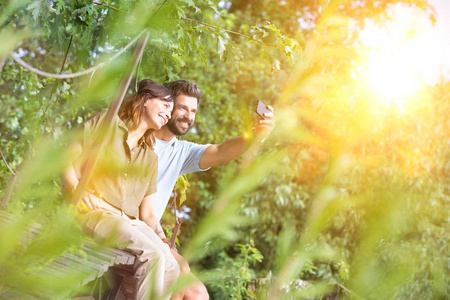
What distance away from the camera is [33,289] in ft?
0.88

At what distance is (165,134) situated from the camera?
251 centimetres

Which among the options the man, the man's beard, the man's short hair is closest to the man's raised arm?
the man

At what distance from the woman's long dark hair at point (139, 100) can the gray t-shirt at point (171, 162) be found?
0.30 metres

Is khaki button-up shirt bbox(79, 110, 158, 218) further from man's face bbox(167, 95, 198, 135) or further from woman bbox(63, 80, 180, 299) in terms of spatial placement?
man's face bbox(167, 95, 198, 135)

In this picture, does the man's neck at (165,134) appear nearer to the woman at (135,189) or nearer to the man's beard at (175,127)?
the man's beard at (175,127)

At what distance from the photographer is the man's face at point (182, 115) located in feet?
8.17

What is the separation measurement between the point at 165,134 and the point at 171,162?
14 cm

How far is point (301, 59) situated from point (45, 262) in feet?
0.56

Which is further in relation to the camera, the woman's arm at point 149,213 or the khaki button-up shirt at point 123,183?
the woman's arm at point 149,213

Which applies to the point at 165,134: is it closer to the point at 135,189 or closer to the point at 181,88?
the point at 181,88

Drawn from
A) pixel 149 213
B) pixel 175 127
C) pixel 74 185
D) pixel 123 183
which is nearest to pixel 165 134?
pixel 175 127

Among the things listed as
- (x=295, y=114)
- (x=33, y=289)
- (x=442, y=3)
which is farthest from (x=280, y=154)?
(x=442, y=3)

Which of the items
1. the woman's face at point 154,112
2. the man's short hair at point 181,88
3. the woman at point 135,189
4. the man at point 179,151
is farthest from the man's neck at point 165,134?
the woman's face at point 154,112

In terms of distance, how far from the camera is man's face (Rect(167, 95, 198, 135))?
8.17ft
